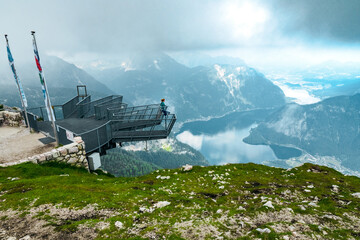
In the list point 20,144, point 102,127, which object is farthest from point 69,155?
point 20,144

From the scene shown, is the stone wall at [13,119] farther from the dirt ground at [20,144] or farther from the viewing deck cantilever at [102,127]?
the viewing deck cantilever at [102,127]

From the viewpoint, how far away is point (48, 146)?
68.0 feet

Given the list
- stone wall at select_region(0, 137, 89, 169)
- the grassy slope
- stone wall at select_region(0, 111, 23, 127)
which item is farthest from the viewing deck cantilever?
the grassy slope

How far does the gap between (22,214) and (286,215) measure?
11783 mm

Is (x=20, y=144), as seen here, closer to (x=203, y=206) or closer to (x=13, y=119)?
(x=13, y=119)

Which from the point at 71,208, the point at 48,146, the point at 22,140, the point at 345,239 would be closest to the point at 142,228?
the point at 71,208

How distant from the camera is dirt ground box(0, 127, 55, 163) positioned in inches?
744

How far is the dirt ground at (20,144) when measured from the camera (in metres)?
18.9

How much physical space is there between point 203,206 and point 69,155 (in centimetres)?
1467

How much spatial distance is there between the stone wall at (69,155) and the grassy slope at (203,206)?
2.27m

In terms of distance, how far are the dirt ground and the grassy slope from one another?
5.35 metres

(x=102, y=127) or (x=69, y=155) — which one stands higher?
(x=102, y=127)

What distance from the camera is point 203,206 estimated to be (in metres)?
9.40

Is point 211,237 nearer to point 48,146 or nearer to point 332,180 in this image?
point 332,180
